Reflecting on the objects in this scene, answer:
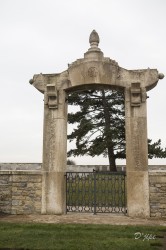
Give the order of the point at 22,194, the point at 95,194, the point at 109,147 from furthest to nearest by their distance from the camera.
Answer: the point at 109,147
the point at 22,194
the point at 95,194

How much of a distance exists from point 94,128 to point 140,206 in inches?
574

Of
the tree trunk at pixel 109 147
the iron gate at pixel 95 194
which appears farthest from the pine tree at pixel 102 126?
the iron gate at pixel 95 194

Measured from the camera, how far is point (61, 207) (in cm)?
880

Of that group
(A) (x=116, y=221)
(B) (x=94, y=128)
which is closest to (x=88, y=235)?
(A) (x=116, y=221)

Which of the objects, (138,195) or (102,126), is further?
(102,126)

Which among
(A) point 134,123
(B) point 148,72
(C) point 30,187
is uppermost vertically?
(B) point 148,72

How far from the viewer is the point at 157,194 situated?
8.41 metres

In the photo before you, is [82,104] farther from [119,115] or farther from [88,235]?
[88,235]

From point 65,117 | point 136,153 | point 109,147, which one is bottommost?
point 136,153

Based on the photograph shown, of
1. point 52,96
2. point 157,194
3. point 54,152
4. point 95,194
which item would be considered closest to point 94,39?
point 52,96

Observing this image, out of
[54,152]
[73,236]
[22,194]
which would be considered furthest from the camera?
[54,152]

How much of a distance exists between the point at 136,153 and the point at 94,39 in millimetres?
3879

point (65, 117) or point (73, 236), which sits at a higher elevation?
point (65, 117)
